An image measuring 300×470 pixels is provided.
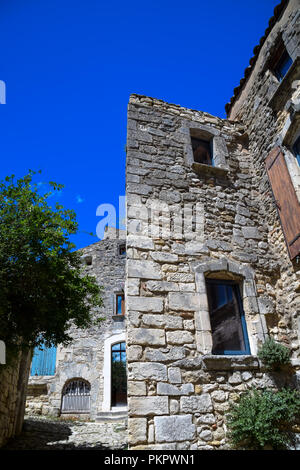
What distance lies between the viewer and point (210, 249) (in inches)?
181

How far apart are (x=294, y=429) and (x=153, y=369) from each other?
73.3 inches

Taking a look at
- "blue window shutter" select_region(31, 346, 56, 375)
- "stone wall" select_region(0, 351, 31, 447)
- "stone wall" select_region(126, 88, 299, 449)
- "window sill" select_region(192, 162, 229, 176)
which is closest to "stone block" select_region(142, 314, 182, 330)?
"stone wall" select_region(126, 88, 299, 449)

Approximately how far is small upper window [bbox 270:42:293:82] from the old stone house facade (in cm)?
2

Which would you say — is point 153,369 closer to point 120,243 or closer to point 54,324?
point 54,324

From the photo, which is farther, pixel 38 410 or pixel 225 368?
pixel 38 410

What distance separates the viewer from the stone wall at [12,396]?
6.19 metres

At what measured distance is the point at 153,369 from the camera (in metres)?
3.52

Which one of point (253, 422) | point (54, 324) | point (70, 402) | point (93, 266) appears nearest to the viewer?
point (253, 422)

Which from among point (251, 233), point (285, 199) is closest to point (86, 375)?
point (251, 233)

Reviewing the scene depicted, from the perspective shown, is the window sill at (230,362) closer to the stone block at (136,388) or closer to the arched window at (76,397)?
the stone block at (136,388)

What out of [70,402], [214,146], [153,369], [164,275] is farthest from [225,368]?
[70,402]

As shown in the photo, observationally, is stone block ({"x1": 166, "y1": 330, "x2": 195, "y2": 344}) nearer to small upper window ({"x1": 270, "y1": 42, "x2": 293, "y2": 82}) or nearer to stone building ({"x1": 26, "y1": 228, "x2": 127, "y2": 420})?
small upper window ({"x1": 270, "y1": 42, "x2": 293, "y2": 82})

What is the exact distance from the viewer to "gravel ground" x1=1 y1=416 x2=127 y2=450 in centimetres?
604

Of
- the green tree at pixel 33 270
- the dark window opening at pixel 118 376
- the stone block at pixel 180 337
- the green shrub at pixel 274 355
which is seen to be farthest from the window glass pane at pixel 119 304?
the green shrub at pixel 274 355
